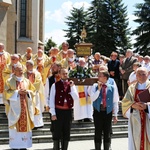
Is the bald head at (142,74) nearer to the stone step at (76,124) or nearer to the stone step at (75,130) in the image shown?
the stone step at (75,130)

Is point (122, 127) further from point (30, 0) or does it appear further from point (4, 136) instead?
point (30, 0)

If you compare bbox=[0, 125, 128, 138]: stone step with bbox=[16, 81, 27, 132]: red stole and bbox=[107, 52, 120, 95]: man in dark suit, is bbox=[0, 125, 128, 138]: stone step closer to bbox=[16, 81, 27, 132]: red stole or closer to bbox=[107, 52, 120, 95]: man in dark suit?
bbox=[16, 81, 27, 132]: red stole

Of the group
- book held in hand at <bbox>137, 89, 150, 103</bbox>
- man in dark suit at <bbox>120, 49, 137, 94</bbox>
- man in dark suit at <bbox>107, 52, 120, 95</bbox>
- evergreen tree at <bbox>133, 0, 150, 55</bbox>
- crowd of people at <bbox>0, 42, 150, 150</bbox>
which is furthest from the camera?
evergreen tree at <bbox>133, 0, 150, 55</bbox>

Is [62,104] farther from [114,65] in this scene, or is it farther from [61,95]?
[114,65]

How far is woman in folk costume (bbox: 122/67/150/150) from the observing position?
22.6 ft

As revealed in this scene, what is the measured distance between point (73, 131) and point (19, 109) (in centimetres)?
289

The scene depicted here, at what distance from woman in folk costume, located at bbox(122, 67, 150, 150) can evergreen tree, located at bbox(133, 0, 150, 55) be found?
1307 inches

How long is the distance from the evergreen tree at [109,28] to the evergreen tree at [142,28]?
1.27 metres

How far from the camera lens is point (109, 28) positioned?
1634 inches

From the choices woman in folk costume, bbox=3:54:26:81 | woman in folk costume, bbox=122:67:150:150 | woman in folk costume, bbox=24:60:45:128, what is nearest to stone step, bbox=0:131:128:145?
woman in folk costume, bbox=24:60:45:128

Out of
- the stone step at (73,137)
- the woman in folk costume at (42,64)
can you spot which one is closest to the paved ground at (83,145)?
the stone step at (73,137)

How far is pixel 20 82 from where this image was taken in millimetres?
8641

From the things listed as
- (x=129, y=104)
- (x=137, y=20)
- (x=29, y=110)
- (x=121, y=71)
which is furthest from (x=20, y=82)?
(x=137, y=20)

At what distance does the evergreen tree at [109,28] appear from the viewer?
132ft
